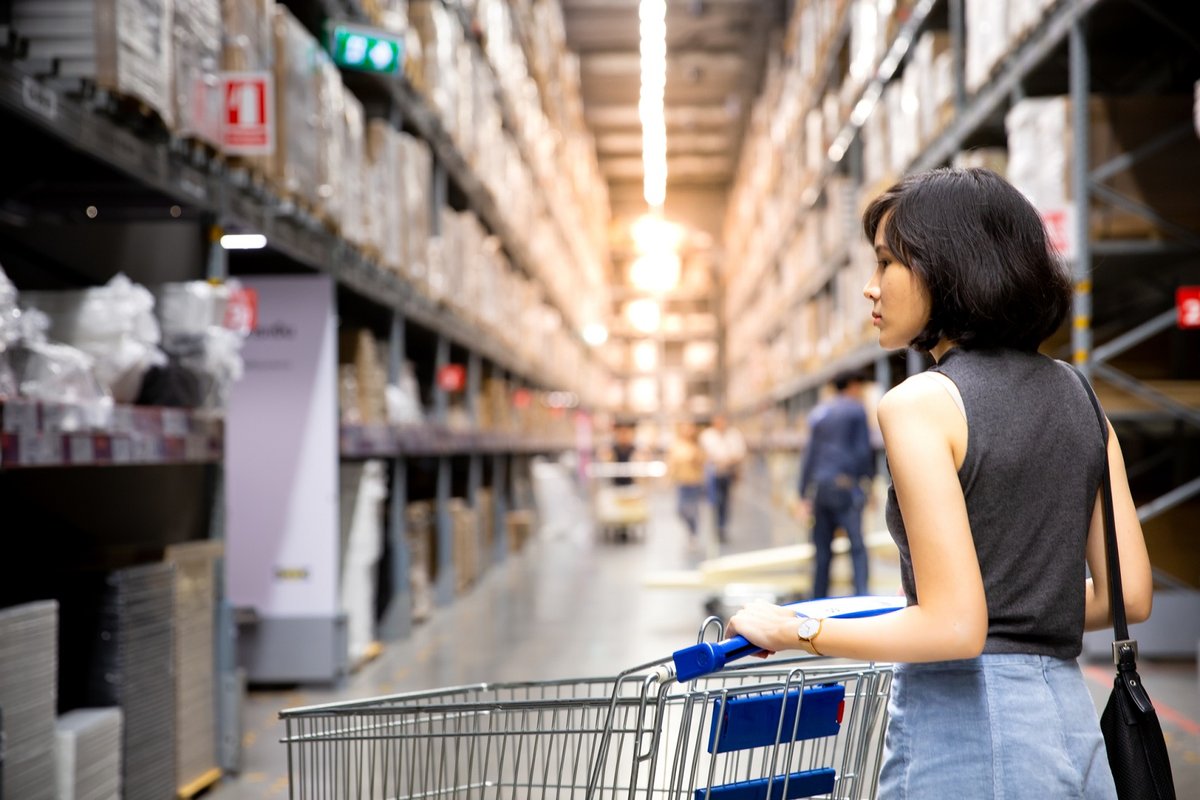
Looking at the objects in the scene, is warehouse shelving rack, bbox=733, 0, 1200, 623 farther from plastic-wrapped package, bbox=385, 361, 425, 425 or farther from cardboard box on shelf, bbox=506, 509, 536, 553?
cardboard box on shelf, bbox=506, 509, 536, 553

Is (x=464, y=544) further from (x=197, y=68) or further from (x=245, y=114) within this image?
(x=197, y=68)

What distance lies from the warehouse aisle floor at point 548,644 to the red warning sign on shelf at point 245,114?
2.23 m

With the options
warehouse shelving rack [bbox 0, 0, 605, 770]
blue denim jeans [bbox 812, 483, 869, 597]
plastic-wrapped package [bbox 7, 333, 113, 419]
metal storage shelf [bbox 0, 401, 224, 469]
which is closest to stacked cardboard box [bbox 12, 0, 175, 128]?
warehouse shelving rack [bbox 0, 0, 605, 770]

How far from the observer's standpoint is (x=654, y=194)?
29.9 m

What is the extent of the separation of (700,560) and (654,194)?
1844cm

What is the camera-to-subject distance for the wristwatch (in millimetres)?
1546

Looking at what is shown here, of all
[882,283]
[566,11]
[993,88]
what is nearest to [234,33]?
[882,283]

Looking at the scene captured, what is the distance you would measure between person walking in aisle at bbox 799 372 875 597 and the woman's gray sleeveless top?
6.40m

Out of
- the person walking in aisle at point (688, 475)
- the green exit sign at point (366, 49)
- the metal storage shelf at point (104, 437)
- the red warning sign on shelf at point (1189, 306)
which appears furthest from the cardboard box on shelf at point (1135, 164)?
the person walking in aisle at point (688, 475)

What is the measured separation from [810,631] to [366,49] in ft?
16.6

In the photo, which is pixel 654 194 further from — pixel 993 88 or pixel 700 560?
pixel 993 88

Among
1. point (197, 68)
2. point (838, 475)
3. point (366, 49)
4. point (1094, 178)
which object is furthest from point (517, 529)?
point (197, 68)

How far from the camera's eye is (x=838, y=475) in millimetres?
8117

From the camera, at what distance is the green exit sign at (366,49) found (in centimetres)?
591
